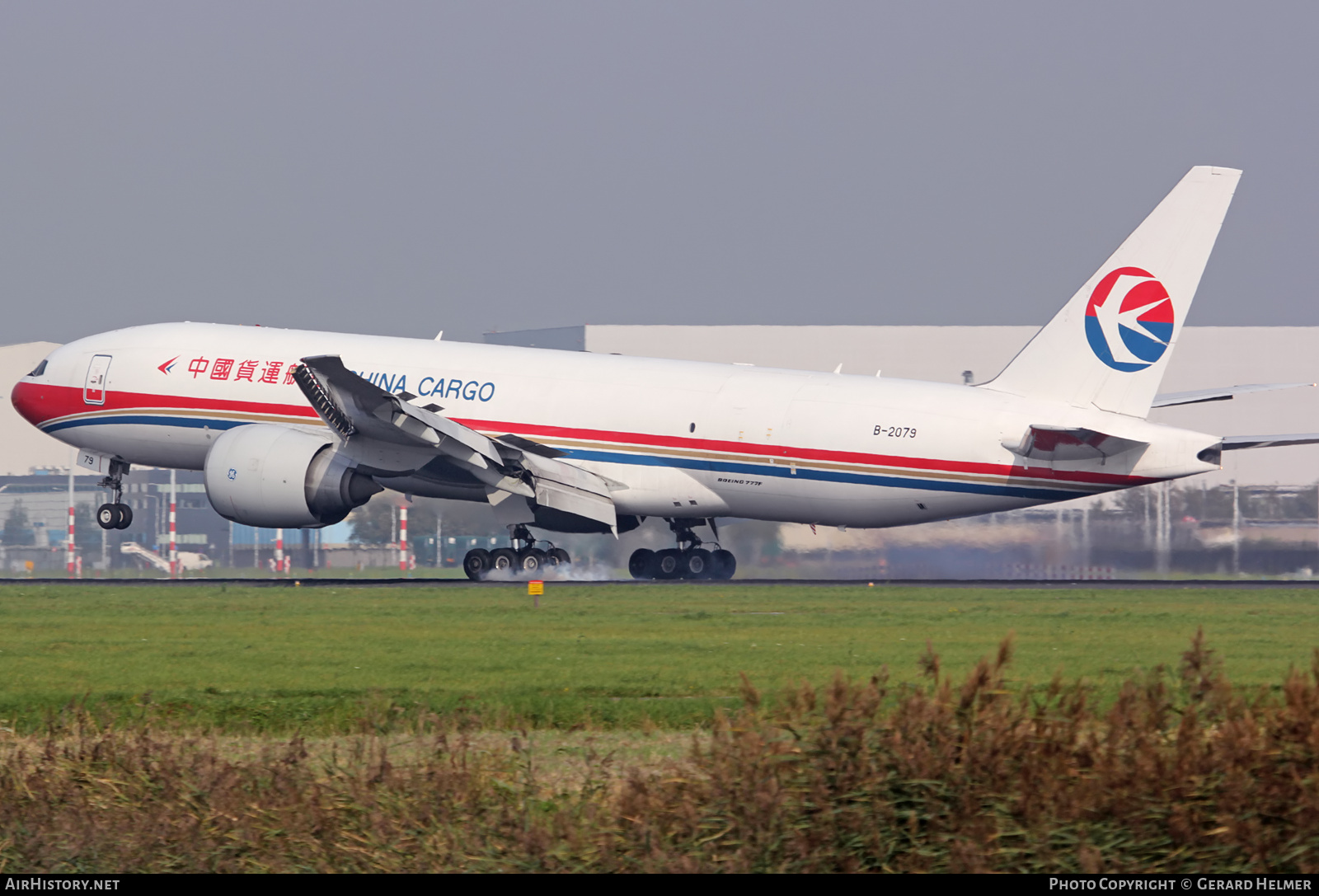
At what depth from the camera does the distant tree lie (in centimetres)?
7850

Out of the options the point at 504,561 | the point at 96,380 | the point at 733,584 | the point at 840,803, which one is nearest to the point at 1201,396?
the point at 733,584

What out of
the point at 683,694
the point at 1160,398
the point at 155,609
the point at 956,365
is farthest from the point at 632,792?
the point at 956,365

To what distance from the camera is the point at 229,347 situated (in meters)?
41.2

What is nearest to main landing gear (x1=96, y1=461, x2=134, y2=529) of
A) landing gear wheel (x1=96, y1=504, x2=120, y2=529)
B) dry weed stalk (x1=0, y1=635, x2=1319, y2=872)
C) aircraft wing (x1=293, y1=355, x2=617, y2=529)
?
landing gear wheel (x1=96, y1=504, x2=120, y2=529)

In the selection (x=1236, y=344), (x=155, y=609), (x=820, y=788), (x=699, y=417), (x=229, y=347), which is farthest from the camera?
(x=1236, y=344)

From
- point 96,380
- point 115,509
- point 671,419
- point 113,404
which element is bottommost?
point 115,509

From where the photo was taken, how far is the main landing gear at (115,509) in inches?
1705

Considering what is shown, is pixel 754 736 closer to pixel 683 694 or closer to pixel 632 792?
pixel 632 792

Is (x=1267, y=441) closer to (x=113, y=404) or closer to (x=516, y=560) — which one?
(x=516, y=560)

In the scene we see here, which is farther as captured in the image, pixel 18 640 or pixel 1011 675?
pixel 18 640

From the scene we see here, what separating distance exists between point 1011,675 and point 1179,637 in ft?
21.0

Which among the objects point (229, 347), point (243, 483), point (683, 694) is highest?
point (229, 347)

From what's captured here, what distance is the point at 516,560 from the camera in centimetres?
4009

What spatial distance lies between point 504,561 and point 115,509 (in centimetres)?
1131
